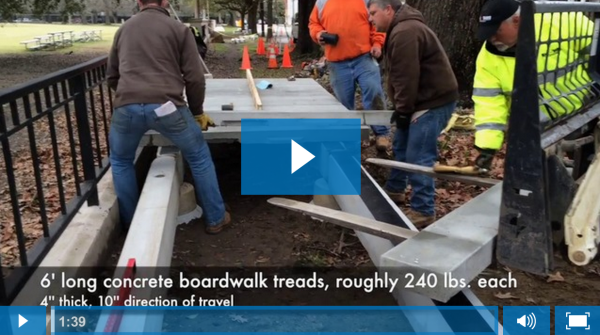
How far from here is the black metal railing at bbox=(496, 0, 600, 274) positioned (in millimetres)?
2443

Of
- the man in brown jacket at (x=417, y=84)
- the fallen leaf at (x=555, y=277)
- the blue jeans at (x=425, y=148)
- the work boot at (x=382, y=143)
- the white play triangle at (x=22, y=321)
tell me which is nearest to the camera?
the white play triangle at (x=22, y=321)

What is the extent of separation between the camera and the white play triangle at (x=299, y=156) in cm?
592

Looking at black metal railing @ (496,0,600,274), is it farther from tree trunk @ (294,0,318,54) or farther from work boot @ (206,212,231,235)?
tree trunk @ (294,0,318,54)

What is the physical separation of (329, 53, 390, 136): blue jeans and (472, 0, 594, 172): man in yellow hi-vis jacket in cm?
311

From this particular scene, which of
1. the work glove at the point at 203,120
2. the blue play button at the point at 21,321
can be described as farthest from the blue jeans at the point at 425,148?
the blue play button at the point at 21,321

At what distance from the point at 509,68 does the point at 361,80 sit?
3509 millimetres

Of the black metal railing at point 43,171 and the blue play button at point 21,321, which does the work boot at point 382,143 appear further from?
the blue play button at point 21,321

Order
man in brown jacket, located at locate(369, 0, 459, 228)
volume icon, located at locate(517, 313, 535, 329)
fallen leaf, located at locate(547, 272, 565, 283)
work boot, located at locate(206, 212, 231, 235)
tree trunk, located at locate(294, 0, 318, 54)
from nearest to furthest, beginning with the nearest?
volume icon, located at locate(517, 313, 535, 329), fallen leaf, located at locate(547, 272, 565, 283), man in brown jacket, located at locate(369, 0, 459, 228), work boot, located at locate(206, 212, 231, 235), tree trunk, located at locate(294, 0, 318, 54)

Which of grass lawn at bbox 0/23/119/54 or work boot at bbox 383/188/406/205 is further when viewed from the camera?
grass lawn at bbox 0/23/119/54

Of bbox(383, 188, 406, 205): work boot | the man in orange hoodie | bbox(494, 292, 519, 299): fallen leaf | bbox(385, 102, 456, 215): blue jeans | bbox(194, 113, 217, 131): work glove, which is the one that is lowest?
bbox(494, 292, 519, 299): fallen leaf

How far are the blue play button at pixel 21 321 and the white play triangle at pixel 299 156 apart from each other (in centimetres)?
321

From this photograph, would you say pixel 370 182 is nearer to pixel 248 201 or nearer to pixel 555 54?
pixel 248 201

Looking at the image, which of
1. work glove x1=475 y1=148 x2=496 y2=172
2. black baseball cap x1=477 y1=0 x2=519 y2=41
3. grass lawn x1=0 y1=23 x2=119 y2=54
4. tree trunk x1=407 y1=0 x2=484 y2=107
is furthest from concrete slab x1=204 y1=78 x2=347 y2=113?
grass lawn x1=0 y1=23 x2=119 y2=54

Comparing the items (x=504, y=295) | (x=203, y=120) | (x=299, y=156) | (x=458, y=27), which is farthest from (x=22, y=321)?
(x=458, y=27)
